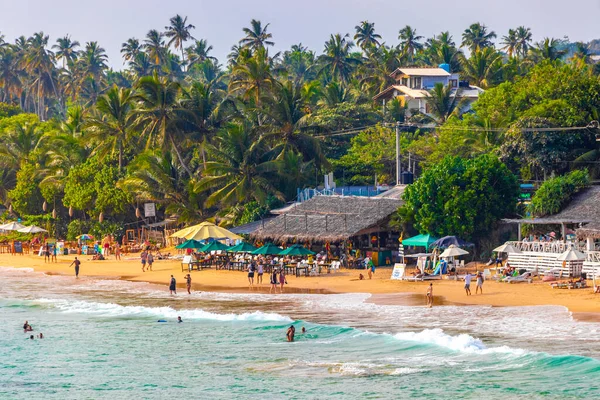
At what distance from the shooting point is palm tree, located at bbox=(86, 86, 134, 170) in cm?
6538

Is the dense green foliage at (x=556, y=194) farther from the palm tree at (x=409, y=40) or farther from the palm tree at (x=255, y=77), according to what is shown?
the palm tree at (x=409, y=40)

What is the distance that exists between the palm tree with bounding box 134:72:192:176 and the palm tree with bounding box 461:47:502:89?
31.3 metres

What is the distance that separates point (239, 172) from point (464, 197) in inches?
697

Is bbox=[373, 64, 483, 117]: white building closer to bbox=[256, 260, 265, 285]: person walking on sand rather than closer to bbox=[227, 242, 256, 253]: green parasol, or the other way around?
bbox=[227, 242, 256, 253]: green parasol

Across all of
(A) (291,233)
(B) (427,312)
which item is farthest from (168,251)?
(B) (427,312)

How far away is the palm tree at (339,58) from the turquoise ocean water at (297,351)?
199 feet

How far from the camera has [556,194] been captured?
137ft

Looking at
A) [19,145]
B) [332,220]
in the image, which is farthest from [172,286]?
[19,145]

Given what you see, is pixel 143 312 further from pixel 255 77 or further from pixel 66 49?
pixel 66 49

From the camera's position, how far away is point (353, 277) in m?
42.7

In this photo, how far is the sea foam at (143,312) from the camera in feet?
111

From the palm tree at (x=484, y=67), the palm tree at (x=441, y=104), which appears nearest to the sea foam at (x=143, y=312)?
the palm tree at (x=441, y=104)

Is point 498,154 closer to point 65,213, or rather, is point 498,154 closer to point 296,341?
point 296,341

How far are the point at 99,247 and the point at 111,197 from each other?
6.09 m
